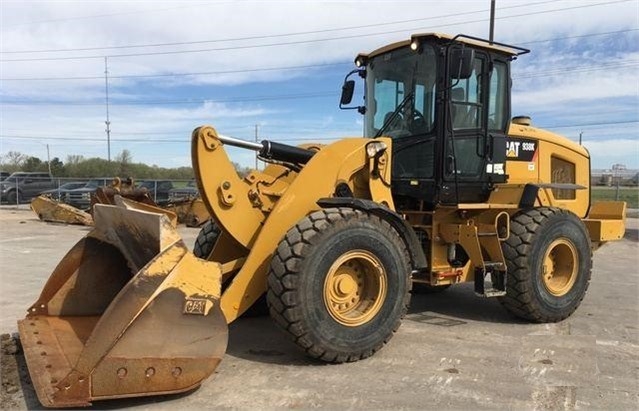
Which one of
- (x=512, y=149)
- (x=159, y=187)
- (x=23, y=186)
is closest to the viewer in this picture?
(x=512, y=149)

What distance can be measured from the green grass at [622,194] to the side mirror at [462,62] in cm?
2468

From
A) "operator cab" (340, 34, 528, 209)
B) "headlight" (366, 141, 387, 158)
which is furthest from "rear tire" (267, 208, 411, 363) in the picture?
"operator cab" (340, 34, 528, 209)

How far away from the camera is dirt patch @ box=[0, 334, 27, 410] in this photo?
378cm

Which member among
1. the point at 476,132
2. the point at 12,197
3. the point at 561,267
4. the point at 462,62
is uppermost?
the point at 462,62

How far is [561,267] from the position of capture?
6.52 m

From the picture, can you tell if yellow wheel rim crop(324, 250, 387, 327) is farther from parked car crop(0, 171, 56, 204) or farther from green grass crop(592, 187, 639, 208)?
parked car crop(0, 171, 56, 204)

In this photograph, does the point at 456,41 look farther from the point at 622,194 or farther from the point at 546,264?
the point at 622,194

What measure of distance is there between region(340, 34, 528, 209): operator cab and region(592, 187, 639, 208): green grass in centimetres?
2368

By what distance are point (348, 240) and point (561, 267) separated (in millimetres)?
3122

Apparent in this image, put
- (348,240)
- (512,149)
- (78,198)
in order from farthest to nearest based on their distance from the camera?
1. (78,198)
2. (512,149)
3. (348,240)

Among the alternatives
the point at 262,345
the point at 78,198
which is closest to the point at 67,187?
the point at 78,198

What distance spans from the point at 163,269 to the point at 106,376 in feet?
2.35

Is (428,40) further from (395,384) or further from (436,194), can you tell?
(395,384)

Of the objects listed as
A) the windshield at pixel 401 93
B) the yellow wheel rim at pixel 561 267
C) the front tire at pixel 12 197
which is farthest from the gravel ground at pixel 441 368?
the front tire at pixel 12 197
